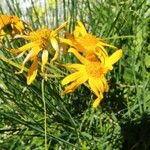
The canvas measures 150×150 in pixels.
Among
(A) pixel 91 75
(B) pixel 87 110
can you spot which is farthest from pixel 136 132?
(A) pixel 91 75

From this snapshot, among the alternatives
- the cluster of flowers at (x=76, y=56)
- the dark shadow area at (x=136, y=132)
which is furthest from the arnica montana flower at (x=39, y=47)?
the dark shadow area at (x=136, y=132)

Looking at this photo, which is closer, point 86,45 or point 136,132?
point 86,45

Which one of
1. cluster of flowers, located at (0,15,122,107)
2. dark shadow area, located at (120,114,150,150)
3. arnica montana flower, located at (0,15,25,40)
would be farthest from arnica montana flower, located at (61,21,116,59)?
dark shadow area, located at (120,114,150,150)

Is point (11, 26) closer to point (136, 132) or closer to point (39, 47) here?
point (39, 47)

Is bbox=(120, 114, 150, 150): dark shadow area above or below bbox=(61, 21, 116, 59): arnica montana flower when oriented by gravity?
above

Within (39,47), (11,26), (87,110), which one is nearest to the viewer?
(39,47)

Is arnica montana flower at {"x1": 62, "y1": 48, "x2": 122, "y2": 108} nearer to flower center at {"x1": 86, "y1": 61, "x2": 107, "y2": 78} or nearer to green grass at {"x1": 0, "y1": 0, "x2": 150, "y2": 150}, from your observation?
flower center at {"x1": 86, "y1": 61, "x2": 107, "y2": 78}

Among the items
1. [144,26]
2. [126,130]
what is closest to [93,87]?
[126,130]
